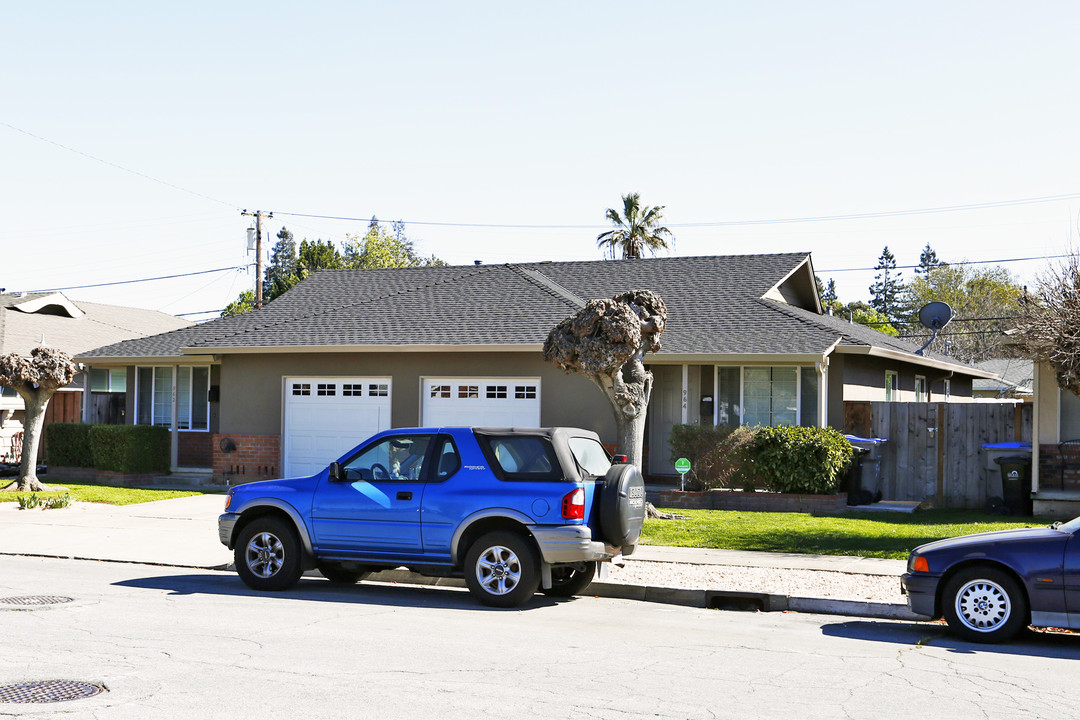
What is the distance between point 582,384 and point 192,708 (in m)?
14.8

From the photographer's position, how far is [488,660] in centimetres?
753

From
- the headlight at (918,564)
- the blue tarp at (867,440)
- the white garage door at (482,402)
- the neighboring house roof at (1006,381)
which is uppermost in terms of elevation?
the neighboring house roof at (1006,381)

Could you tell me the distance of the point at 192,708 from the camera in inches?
237

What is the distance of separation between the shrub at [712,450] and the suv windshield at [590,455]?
7.64 m

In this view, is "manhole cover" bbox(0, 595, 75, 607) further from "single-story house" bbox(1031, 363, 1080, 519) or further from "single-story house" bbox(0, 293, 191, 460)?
"single-story house" bbox(0, 293, 191, 460)

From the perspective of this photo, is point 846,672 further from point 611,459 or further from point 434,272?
point 434,272

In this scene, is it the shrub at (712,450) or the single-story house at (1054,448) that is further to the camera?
the shrub at (712,450)

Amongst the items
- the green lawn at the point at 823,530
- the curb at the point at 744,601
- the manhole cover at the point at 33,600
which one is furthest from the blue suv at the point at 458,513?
the green lawn at the point at 823,530

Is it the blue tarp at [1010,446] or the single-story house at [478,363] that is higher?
the single-story house at [478,363]

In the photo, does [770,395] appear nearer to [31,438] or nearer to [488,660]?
[488,660]

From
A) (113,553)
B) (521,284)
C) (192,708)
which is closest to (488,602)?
(192,708)

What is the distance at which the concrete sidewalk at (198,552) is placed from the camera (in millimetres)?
10688

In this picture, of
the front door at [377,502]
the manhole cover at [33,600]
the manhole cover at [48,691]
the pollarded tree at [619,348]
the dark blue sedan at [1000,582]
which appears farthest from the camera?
the pollarded tree at [619,348]

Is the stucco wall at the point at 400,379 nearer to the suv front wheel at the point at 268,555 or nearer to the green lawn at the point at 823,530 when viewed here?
the green lawn at the point at 823,530
